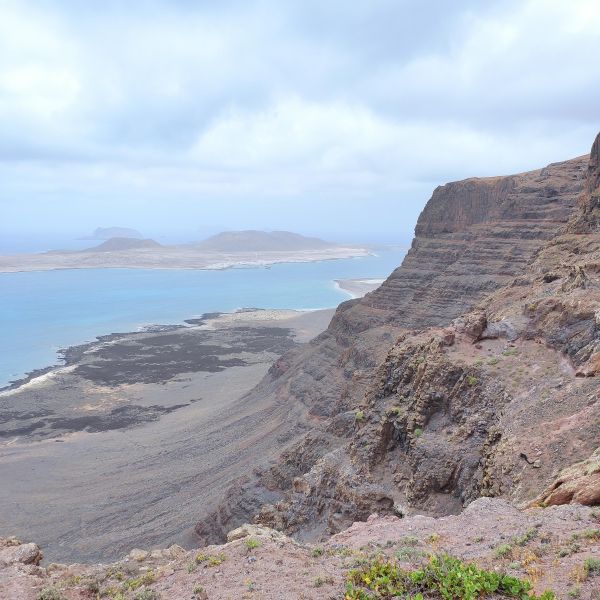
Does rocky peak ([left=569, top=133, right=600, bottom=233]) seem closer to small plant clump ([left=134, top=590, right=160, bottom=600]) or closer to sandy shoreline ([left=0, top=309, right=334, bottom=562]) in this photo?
sandy shoreline ([left=0, top=309, right=334, bottom=562])

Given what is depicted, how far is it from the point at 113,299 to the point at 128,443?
95920 mm

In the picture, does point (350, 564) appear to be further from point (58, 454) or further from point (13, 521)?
point (58, 454)

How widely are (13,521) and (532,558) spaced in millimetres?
31863

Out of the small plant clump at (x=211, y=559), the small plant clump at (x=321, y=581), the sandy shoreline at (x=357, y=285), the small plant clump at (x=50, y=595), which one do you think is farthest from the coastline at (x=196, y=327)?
the small plant clump at (x=321, y=581)

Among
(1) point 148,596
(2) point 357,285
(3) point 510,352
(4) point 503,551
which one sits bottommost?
(2) point 357,285

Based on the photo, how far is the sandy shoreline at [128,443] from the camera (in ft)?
102

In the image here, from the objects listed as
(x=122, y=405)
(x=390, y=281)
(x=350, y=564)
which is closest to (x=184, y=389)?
(x=122, y=405)

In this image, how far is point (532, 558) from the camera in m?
8.91

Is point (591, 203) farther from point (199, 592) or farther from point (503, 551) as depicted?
point (199, 592)

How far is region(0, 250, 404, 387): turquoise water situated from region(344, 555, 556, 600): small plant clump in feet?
217

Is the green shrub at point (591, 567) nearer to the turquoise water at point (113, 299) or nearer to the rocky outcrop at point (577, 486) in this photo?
the rocky outcrop at point (577, 486)

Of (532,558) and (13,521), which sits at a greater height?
(532,558)

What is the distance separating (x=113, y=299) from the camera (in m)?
135

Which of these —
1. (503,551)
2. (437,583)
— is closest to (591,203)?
(503,551)
